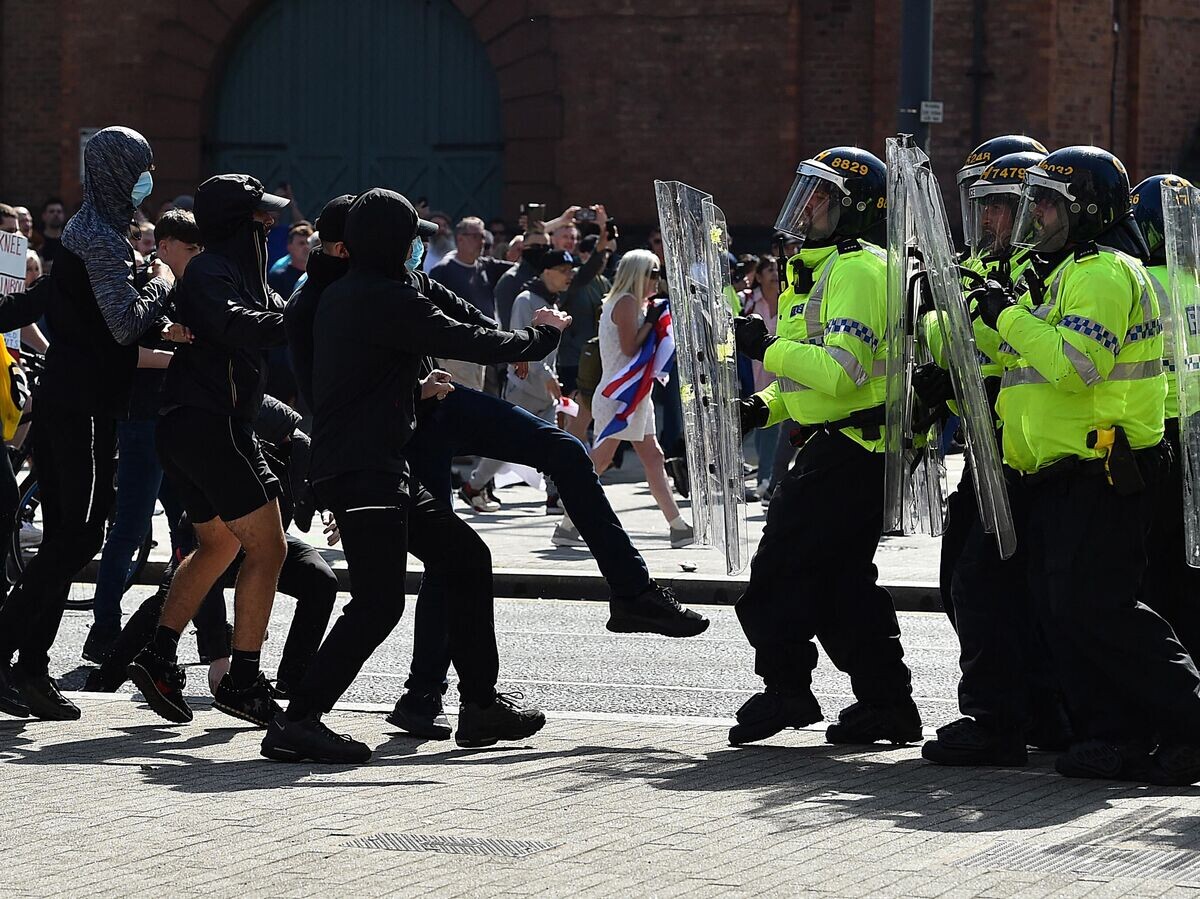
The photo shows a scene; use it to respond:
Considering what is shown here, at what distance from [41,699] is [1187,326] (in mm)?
4001

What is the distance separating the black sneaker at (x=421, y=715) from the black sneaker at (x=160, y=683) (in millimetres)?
735

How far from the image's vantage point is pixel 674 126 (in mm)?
23922

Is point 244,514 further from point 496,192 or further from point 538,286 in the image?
point 496,192

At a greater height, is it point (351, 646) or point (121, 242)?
point (121, 242)

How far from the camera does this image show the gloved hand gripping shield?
6.40m

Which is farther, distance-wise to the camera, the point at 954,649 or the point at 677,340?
the point at 954,649

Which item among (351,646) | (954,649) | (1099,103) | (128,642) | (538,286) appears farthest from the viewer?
(1099,103)

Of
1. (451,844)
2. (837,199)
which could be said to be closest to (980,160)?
(837,199)

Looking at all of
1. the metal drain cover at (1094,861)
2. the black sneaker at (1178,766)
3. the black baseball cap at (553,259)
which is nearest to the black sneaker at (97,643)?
the black sneaker at (1178,766)

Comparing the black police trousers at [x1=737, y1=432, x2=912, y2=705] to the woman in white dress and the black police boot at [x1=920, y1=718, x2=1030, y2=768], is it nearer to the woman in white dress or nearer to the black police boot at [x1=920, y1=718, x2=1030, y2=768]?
the black police boot at [x1=920, y1=718, x2=1030, y2=768]

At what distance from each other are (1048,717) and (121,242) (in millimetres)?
3498

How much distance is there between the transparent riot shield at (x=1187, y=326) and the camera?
6.40 meters

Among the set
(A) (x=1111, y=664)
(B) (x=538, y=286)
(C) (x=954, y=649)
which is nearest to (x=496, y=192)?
(B) (x=538, y=286)

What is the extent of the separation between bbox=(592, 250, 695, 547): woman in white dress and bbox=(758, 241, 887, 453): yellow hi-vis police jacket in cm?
579
